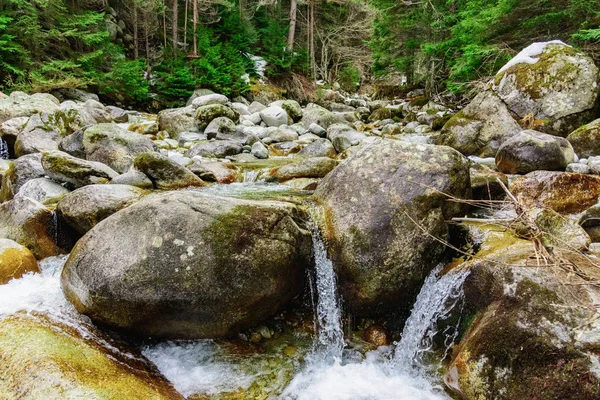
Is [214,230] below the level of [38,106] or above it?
below

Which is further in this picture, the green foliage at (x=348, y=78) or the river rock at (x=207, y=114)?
the green foliage at (x=348, y=78)

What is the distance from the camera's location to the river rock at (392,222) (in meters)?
3.70

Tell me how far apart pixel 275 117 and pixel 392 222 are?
10776mm

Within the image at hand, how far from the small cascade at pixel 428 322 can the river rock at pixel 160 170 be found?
4.40m

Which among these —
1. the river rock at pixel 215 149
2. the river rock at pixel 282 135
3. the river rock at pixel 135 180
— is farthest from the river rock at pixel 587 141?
the river rock at pixel 135 180

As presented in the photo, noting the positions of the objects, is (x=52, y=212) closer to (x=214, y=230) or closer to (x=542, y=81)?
Answer: (x=214, y=230)

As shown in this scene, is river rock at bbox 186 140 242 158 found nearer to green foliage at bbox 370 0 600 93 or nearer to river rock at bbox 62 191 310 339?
river rock at bbox 62 191 310 339

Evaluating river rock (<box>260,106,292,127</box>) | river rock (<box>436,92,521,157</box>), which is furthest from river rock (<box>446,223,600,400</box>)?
river rock (<box>260,106,292,127</box>)

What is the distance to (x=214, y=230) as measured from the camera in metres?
3.39

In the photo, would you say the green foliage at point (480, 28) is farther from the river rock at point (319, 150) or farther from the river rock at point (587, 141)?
the river rock at point (319, 150)

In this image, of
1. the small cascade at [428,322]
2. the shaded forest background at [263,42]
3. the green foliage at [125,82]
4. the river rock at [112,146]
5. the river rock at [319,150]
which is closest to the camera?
the small cascade at [428,322]

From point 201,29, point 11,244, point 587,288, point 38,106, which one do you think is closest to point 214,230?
point 11,244

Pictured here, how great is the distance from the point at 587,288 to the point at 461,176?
1637 millimetres

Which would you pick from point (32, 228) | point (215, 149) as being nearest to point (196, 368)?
point (32, 228)
